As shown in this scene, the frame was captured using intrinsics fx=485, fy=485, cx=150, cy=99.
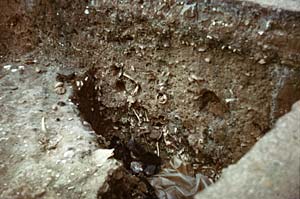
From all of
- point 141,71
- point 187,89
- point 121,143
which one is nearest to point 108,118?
point 121,143

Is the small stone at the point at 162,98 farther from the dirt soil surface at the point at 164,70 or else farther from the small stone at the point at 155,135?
the small stone at the point at 155,135

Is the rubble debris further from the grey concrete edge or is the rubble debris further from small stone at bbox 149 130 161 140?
the grey concrete edge

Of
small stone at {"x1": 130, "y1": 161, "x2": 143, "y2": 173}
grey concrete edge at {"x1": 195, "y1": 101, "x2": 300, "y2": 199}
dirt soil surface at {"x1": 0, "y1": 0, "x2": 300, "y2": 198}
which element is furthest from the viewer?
small stone at {"x1": 130, "y1": 161, "x2": 143, "y2": 173}

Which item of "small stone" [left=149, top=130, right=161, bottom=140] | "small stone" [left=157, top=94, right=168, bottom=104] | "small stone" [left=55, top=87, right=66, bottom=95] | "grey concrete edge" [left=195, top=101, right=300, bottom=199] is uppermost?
"grey concrete edge" [left=195, top=101, right=300, bottom=199]

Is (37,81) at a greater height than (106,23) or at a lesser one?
lesser

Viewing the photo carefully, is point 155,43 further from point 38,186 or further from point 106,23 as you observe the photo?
point 38,186

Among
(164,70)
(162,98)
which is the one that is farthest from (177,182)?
(164,70)

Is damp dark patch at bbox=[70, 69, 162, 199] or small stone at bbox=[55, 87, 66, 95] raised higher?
small stone at bbox=[55, 87, 66, 95]

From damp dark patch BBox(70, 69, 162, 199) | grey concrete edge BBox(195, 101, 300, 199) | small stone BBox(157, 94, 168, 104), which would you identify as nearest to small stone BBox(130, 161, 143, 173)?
damp dark patch BBox(70, 69, 162, 199)
